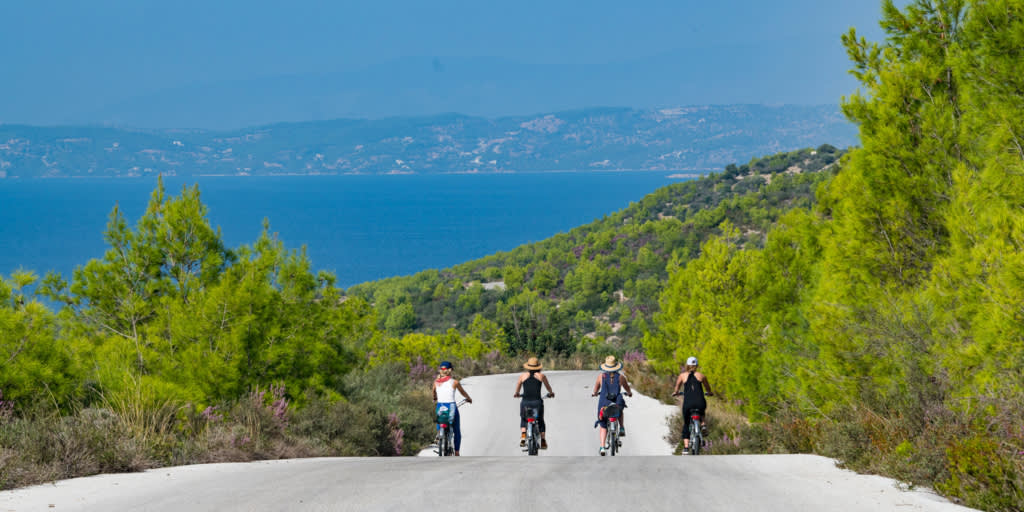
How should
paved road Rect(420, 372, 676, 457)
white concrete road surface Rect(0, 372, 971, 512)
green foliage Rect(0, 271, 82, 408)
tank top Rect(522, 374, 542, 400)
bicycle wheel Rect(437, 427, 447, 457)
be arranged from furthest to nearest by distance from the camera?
paved road Rect(420, 372, 676, 457)
tank top Rect(522, 374, 542, 400)
bicycle wheel Rect(437, 427, 447, 457)
green foliage Rect(0, 271, 82, 408)
white concrete road surface Rect(0, 372, 971, 512)

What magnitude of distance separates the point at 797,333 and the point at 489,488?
9222 millimetres

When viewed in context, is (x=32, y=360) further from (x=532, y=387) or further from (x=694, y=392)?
(x=694, y=392)

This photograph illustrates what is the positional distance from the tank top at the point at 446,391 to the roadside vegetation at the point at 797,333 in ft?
5.62

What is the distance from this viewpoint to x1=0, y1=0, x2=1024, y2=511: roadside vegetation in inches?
286

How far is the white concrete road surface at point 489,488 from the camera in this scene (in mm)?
6000

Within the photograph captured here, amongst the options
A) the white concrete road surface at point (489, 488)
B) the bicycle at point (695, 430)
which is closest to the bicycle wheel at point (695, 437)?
the bicycle at point (695, 430)

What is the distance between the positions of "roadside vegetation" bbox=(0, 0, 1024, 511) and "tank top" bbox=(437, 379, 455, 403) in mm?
1713

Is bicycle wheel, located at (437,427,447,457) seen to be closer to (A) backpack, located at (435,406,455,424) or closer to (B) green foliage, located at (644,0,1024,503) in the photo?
(A) backpack, located at (435,406,455,424)

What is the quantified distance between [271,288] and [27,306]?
3574mm

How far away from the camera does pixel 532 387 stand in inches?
493

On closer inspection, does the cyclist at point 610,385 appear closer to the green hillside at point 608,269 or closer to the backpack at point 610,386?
the backpack at point 610,386

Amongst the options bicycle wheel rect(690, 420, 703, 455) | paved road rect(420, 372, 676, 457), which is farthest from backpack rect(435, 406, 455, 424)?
bicycle wheel rect(690, 420, 703, 455)

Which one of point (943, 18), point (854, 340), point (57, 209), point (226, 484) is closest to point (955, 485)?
point (854, 340)

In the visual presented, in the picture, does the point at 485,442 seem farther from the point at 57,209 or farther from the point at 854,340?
the point at 57,209
